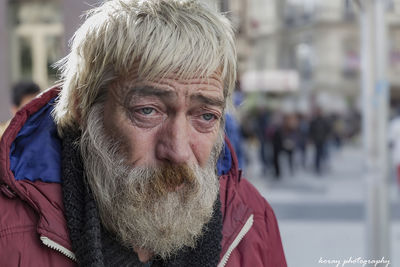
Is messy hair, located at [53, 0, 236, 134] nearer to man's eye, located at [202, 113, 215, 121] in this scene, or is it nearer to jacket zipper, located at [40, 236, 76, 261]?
man's eye, located at [202, 113, 215, 121]

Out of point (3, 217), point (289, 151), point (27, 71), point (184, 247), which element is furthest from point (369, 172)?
point (289, 151)

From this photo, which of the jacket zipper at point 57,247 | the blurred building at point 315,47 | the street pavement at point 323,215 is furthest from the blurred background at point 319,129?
the jacket zipper at point 57,247

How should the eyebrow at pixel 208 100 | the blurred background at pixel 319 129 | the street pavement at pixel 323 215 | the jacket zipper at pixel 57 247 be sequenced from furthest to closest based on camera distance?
the street pavement at pixel 323 215
the blurred background at pixel 319 129
the eyebrow at pixel 208 100
the jacket zipper at pixel 57 247

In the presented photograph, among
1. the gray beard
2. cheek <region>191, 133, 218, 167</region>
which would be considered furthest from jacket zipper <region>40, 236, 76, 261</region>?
cheek <region>191, 133, 218, 167</region>

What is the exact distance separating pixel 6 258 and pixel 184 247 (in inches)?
16.7

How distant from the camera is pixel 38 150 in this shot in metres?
1.59

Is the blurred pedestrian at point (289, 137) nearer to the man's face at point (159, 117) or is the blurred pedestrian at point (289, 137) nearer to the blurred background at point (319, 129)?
the blurred background at point (319, 129)

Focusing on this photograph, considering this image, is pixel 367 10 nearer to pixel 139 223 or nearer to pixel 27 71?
pixel 139 223

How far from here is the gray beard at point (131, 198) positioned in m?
1.59

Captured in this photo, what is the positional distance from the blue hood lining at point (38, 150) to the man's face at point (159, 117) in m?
0.15

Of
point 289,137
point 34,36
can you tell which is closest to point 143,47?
point 34,36

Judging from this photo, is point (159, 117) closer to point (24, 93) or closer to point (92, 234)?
point (92, 234)

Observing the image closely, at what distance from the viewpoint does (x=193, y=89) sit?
1557 mm

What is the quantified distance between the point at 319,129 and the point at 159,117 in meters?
16.6
